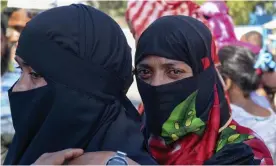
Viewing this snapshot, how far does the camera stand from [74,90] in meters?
1.65

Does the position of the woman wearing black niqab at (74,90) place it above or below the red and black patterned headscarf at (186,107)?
above

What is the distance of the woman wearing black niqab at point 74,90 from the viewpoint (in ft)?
5.37

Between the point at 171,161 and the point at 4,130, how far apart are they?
1.33 m

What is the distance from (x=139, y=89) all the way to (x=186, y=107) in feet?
0.82

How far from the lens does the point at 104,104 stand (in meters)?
1.66

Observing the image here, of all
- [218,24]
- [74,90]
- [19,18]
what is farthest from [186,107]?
[19,18]

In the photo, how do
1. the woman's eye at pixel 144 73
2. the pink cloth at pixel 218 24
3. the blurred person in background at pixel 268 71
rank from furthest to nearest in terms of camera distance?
the pink cloth at pixel 218 24 < the blurred person in background at pixel 268 71 < the woman's eye at pixel 144 73

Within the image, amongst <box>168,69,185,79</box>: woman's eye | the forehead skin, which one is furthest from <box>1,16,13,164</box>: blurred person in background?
<box>168,69,185,79</box>: woman's eye

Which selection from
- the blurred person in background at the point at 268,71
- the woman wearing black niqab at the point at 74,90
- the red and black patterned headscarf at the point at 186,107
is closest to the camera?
the woman wearing black niqab at the point at 74,90

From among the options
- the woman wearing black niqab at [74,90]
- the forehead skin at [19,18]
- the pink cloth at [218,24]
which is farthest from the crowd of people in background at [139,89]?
the forehead skin at [19,18]

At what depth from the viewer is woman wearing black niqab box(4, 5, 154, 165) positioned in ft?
5.37

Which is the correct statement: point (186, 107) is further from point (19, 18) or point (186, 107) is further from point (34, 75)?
point (19, 18)

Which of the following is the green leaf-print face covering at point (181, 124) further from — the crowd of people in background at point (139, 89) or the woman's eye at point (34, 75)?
the woman's eye at point (34, 75)

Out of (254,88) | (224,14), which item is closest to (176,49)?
(254,88)
